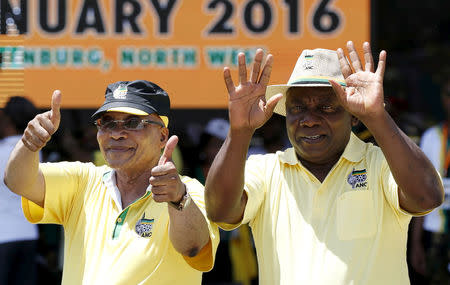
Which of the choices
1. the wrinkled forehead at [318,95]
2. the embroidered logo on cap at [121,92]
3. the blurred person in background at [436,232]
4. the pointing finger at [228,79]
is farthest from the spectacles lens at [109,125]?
the blurred person in background at [436,232]

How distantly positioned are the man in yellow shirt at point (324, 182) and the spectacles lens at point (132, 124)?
495 millimetres

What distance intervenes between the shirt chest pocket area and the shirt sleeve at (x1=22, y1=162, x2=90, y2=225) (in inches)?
44.6

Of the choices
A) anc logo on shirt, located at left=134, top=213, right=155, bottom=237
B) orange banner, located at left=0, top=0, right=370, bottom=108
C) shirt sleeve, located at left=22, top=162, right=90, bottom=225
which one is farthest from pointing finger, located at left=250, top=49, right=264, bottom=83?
orange banner, located at left=0, top=0, right=370, bottom=108

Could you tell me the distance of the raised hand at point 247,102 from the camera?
2664 mm

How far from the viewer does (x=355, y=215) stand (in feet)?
9.05

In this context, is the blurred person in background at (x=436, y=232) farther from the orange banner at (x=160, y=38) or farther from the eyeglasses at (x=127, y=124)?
the eyeglasses at (x=127, y=124)

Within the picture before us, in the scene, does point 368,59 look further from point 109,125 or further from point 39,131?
point 39,131

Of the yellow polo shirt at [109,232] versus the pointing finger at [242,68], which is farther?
the yellow polo shirt at [109,232]

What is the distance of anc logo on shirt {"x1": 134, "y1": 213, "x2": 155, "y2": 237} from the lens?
9.62 feet

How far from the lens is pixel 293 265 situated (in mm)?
2752

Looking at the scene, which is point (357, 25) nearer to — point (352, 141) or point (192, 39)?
A: point (192, 39)

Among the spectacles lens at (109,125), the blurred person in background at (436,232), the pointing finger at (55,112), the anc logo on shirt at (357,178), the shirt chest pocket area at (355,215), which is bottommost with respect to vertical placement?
the blurred person in background at (436,232)

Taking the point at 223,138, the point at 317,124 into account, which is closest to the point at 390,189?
the point at 317,124

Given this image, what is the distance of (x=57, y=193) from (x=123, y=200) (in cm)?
28
